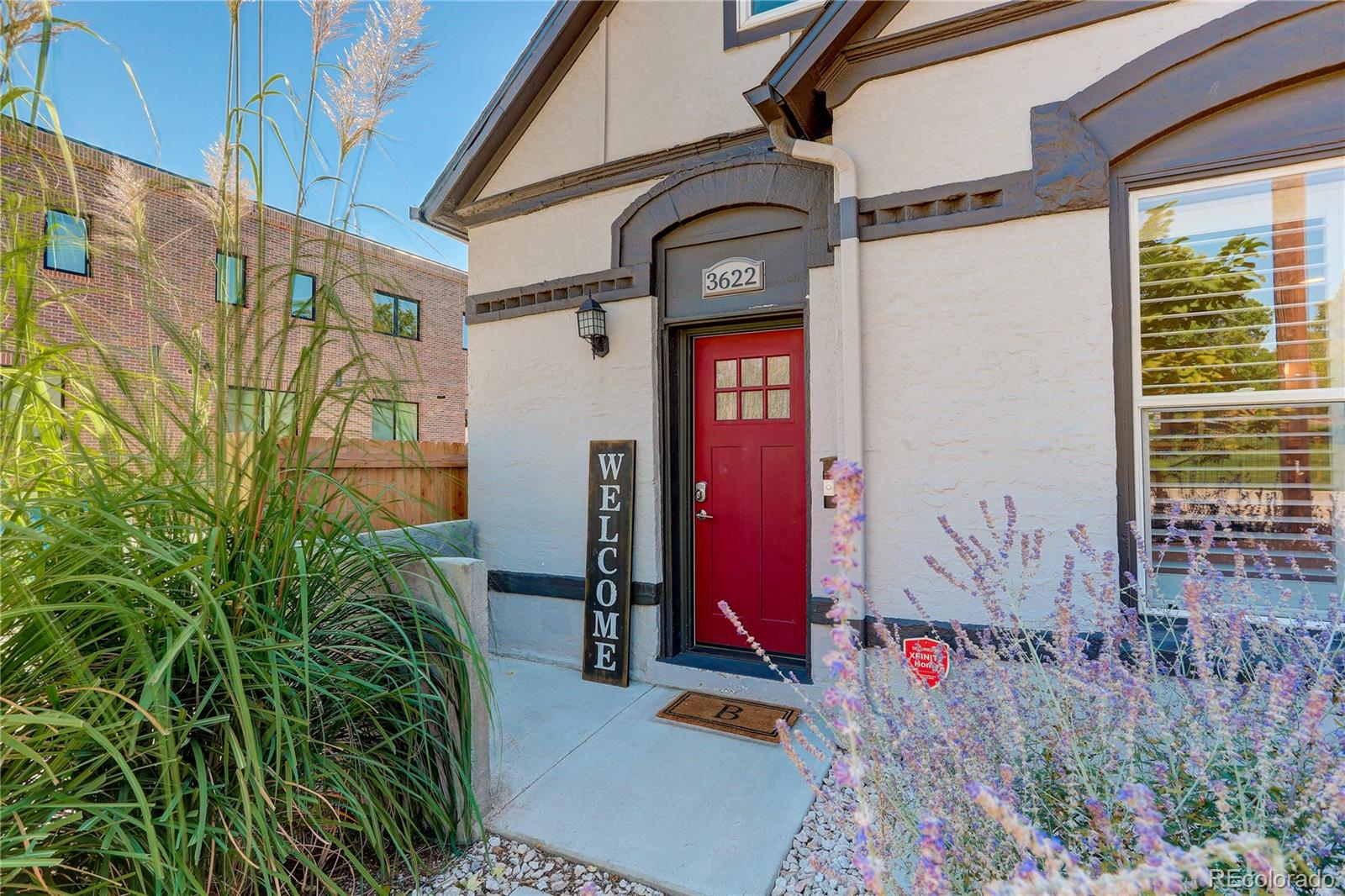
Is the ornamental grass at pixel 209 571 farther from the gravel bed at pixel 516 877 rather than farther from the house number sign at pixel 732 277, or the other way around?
the house number sign at pixel 732 277

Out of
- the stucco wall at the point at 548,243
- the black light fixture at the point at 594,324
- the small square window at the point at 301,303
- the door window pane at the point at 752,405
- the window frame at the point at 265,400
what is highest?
the stucco wall at the point at 548,243

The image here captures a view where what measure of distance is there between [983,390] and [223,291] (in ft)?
9.52

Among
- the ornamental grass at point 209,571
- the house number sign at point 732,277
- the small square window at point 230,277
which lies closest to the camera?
the ornamental grass at point 209,571

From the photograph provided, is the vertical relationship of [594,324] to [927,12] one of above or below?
below

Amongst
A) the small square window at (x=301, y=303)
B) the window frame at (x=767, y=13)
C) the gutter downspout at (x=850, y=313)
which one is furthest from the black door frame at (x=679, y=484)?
the small square window at (x=301, y=303)

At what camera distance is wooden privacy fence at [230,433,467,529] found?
1.99 m

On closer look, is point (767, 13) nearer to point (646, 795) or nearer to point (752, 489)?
point (752, 489)

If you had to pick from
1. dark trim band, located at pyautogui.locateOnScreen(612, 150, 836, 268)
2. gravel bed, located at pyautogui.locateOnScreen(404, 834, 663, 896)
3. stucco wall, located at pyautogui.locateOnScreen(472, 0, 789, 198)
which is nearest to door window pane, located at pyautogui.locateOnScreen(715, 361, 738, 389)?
dark trim band, located at pyautogui.locateOnScreen(612, 150, 836, 268)

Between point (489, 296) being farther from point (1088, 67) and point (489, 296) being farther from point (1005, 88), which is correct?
point (1088, 67)

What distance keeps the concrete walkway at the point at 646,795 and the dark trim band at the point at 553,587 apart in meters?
0.63

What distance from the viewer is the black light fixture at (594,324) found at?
12.8ft

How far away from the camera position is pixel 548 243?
14.2 feet

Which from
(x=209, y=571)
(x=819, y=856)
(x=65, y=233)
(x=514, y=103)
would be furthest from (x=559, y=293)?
(x=819, y=856)

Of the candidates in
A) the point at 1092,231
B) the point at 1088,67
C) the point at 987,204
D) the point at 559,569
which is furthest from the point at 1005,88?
the point at 559,569
